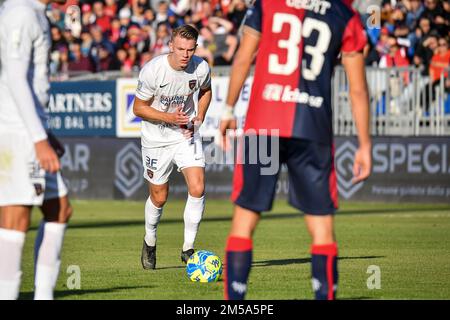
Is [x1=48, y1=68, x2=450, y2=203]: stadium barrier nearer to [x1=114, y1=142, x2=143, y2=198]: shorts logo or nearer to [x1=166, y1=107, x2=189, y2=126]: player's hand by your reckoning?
[x1=114, y1=142, x2=143, y2=198]: shorts logo

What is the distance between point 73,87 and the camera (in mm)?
27047

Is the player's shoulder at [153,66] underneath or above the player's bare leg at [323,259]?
above

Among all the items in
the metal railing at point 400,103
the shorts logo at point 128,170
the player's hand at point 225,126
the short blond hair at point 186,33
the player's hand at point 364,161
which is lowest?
the shorts logo at point 128,170

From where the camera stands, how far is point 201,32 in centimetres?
2805

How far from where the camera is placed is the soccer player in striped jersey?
7.52m

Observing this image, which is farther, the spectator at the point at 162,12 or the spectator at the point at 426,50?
the spectator at the point at 162,12

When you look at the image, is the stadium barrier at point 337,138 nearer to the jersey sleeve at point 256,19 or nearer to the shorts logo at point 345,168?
the shorts logo at point 345,168

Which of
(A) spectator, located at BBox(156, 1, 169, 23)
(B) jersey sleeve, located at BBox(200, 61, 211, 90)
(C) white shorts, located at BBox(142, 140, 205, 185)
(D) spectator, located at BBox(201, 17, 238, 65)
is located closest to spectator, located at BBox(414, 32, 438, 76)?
(D) spectator, located at BBox(201, 17, 238, 65)

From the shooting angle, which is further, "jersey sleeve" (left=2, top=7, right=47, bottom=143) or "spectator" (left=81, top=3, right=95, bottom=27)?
"spectator" (left=81, top=3, right=95, bottom=27)

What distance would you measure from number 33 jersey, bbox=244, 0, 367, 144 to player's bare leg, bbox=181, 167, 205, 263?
15.4ft

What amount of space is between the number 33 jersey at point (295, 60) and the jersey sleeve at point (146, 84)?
15.4 feet

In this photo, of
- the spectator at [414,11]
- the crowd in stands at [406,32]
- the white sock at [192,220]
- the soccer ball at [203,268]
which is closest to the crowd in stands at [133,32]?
the crowd in stands at [406,32]

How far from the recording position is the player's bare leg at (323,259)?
7637 mm
